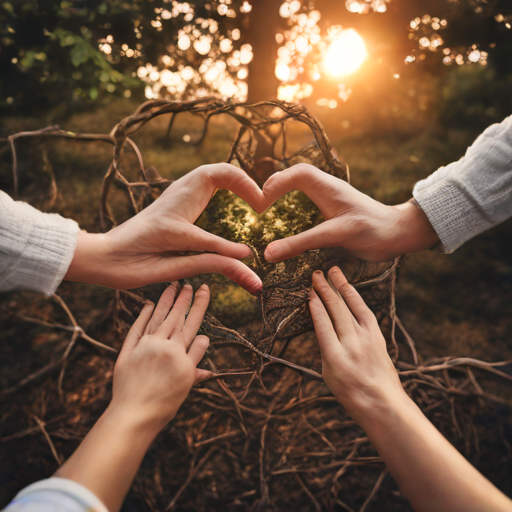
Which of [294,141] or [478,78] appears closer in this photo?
[294,141]

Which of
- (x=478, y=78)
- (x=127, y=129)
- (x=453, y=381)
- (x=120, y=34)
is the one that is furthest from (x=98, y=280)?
(x=478, y=78)

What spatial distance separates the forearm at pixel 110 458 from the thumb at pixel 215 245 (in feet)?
1.56

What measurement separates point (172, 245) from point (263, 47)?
1.08m

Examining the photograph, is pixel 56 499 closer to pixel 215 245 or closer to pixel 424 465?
pixel 215 245

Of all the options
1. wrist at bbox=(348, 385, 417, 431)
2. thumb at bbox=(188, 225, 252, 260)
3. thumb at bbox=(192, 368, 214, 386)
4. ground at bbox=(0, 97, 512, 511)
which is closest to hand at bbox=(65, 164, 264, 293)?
thumb at bbox=(188, 225, 252, 260)

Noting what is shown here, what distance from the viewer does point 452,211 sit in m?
0.86

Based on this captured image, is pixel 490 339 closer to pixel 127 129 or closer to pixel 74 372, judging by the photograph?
pixel 127 129

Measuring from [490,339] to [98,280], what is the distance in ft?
6.49

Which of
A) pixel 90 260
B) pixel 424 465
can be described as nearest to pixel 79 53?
pixel 90 260

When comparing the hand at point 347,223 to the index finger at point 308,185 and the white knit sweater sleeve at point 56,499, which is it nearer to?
the index finger at point 308,185

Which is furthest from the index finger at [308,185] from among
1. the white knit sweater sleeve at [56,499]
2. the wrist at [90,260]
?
the white knit sweater sleeve at [56,499]

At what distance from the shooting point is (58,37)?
4.04 feet

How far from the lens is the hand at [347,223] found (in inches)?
32.1

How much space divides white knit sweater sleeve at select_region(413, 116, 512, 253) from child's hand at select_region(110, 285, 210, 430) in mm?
756
